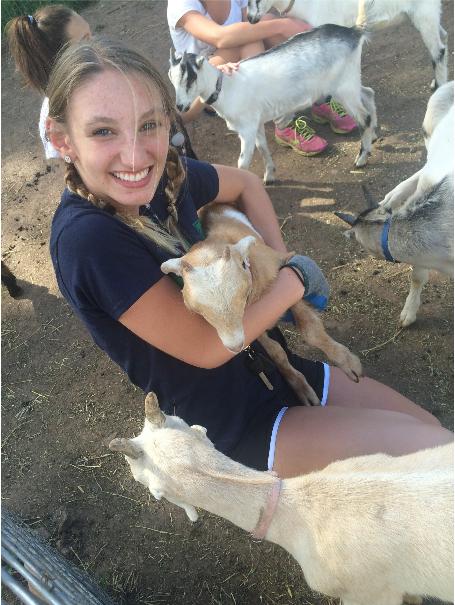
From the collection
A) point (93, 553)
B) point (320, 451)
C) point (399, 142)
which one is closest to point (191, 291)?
point (320, 451)

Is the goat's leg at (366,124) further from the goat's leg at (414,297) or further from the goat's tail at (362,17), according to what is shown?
the goat's leg at (414,297)

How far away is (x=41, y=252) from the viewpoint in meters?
4.71

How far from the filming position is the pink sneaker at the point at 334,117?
4805 mm

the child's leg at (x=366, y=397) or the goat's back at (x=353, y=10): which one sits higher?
the goat's back at (x=353, y=10)

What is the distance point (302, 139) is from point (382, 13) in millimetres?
1303

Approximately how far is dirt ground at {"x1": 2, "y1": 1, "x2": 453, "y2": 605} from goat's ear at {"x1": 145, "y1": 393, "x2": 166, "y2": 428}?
1221mm

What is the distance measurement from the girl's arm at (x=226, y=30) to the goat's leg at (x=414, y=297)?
9.68 feet

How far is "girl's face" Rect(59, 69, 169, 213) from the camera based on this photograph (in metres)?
1.59

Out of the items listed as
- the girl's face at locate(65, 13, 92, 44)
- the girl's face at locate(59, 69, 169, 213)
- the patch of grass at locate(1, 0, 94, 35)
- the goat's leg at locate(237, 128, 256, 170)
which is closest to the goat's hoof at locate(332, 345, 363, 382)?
the girl's face at locate(59, 69, 169, 213)

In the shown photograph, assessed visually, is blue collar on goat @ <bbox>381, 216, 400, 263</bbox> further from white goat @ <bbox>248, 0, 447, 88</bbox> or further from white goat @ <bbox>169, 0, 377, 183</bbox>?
white goat @ <bbox>248, 0, 447, 88</bbox>

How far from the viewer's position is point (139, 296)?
165 centimetres

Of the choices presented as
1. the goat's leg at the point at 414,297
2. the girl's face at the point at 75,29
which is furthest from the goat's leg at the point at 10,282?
the goat's leg at the point at 414,297

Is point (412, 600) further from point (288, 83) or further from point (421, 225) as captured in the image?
point (288, 83)

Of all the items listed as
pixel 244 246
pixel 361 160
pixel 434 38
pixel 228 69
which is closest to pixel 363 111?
pixel 361 160
